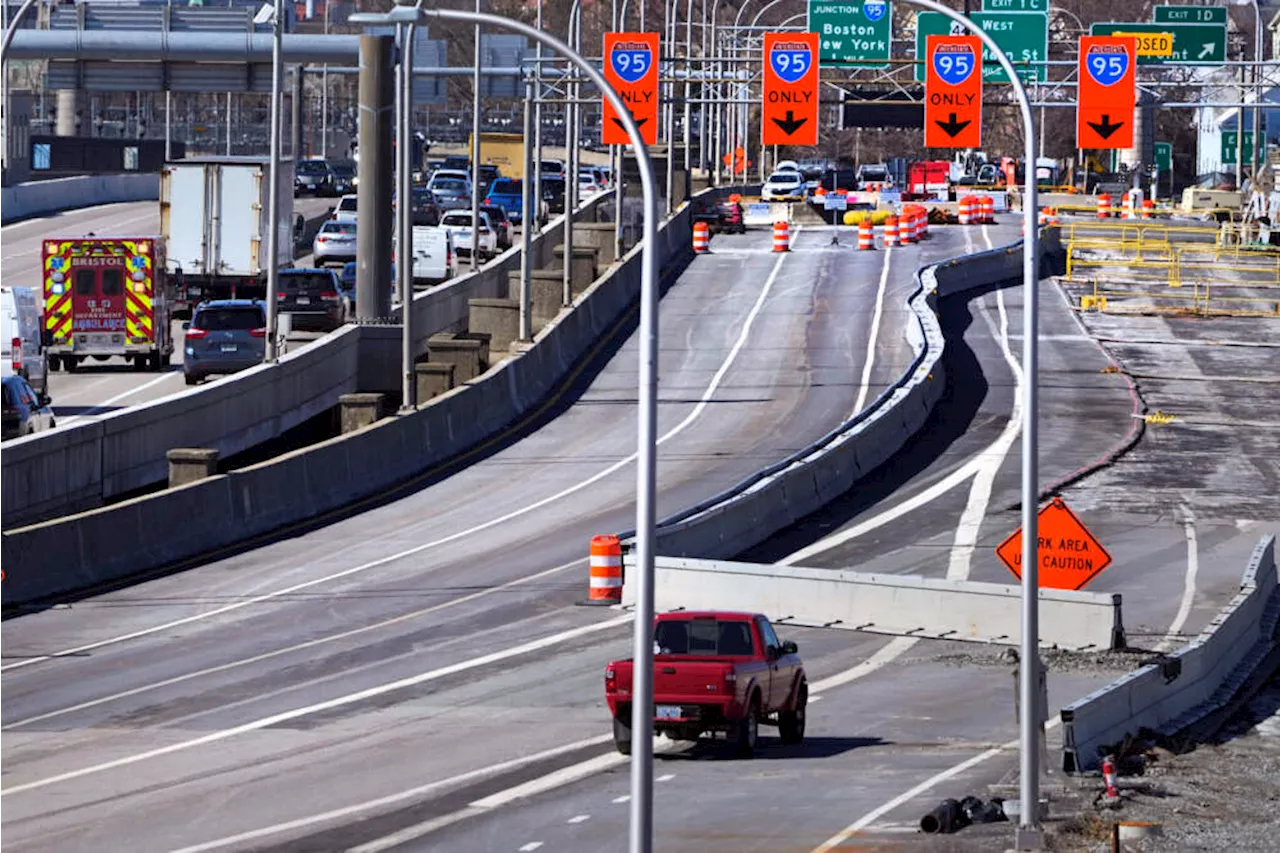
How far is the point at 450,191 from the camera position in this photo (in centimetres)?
10044

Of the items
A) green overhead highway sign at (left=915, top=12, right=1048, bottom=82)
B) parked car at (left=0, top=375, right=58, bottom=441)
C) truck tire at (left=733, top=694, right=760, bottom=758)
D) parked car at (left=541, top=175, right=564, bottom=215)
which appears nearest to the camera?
→ truck tire at (left=733, top=694, right=760, bottom=758)

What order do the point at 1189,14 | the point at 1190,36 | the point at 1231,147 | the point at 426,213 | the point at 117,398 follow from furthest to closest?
the point at 1231,147
the point at 426,213
the point at 1189,14
the point at 1190,36
the point at 117,398

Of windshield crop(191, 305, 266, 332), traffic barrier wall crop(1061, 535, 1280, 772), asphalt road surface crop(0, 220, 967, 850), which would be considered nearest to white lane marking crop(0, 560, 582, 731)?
asphalt road surface crop(0, 220, 967, 850)

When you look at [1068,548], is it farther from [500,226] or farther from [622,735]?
[500,226]

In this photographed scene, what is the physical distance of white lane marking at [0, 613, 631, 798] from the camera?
23391mm

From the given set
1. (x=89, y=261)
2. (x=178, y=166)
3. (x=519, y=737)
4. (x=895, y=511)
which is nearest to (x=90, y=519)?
(x=519, y=737)

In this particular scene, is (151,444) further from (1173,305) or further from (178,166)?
(1173,305)

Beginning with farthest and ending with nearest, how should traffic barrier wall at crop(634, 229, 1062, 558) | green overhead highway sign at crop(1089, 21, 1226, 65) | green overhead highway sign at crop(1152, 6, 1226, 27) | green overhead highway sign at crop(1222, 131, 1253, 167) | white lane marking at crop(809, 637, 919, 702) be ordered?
green overhead highway sign at crop(1222, 131, 1253, 167) < green overhead highway sign at crop(1152, 6, 1226, 27) < green overhead highway sign at crop(1089, 21, 1226, 65) < traffic barrier wall at crop(634, 229, 1062, 558) < white lane marking at crop(809, 637, 919, 702)

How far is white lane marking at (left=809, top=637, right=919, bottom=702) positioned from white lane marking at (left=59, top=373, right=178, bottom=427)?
19862mm

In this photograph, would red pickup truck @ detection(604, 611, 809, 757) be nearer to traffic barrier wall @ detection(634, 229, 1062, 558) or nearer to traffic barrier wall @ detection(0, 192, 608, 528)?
traffic barrier wall @ detection(634, 229, 1062, 558)

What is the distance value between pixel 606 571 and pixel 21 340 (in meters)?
18.5

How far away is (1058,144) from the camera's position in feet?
561

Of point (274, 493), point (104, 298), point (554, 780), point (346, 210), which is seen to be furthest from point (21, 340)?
point (346, 210)

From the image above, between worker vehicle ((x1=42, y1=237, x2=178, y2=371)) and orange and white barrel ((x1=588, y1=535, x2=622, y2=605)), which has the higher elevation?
worker vehicle ((x1=42, y1=237, x2=178, y2=371))
